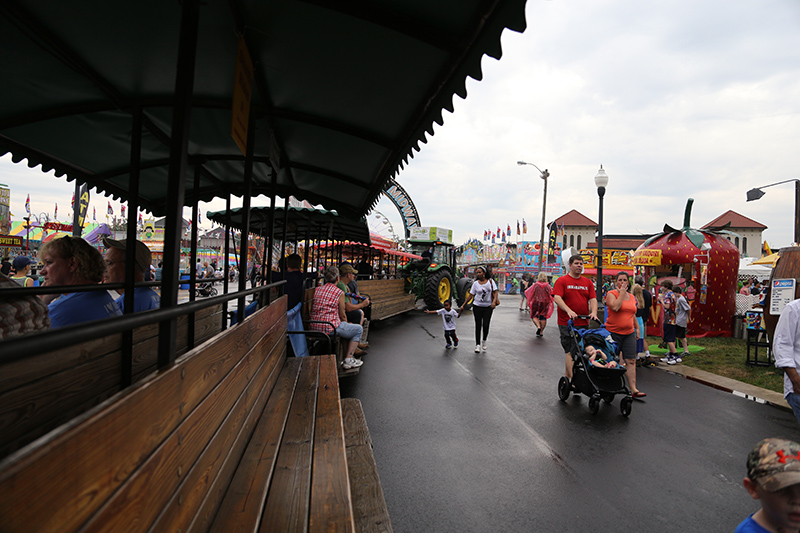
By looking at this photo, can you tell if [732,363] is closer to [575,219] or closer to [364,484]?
[364,484]

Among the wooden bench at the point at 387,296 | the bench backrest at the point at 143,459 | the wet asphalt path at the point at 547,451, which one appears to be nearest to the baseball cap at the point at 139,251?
the bench backrest at the point at 143,459

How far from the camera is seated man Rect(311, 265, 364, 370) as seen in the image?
6441 millimetres

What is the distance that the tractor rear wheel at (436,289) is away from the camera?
52.6ft

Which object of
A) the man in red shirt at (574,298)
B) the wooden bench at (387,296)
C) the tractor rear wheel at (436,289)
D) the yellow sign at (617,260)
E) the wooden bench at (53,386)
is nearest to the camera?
the wooden bench at (53,386)

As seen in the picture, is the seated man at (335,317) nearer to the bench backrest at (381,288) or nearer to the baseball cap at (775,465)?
the bench backrest at (381,288)

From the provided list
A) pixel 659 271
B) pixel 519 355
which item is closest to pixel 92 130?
pixel 519 355

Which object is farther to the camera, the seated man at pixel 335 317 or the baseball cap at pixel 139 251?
the seated man at pixel 335 317

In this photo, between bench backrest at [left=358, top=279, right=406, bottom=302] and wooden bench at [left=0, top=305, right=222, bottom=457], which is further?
bench backrest at [left=358, top=279, right=406, bottom=302]

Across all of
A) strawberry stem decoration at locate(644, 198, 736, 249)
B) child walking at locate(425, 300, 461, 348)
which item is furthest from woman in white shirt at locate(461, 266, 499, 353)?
strawberry stem decoration at locate(644, 198, 736, 249)

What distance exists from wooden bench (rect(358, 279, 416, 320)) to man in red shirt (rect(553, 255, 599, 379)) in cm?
629

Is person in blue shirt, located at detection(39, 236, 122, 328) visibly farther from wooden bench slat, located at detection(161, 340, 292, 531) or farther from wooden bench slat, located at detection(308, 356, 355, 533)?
wooden bench slat, located at detection(308, 356, 355, 533)

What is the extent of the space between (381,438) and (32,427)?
12.0 feet

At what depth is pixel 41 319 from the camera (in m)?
2.23

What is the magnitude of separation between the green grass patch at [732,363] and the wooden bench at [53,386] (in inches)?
344
